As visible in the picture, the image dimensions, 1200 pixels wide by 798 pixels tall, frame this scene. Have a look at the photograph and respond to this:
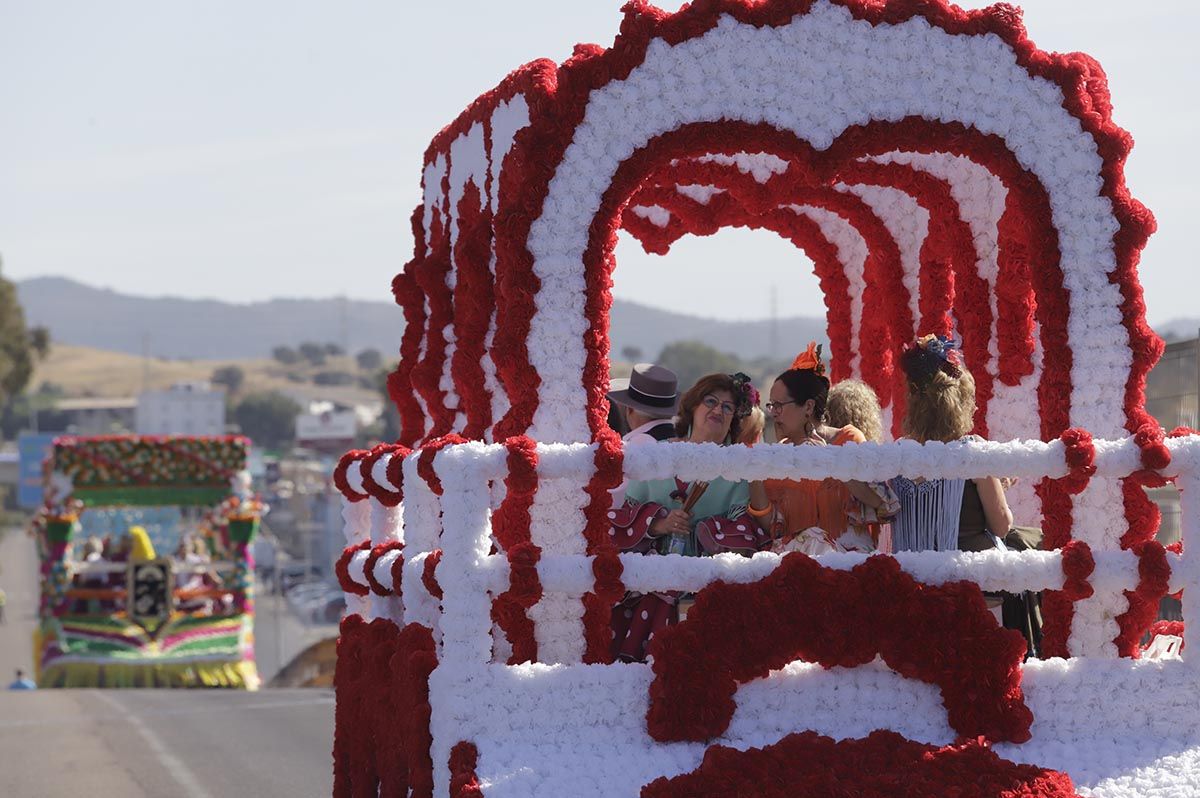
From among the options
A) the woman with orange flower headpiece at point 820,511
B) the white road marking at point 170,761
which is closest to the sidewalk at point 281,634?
the white road marking at point 170,761

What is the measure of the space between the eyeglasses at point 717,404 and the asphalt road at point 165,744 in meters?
5.84

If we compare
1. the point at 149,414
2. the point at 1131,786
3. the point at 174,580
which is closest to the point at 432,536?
the point at 1131,786

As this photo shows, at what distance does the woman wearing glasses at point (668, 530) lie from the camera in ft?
18.9

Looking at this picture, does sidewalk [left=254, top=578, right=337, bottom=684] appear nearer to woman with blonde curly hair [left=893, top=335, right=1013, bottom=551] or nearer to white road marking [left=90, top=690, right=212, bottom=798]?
white road marking [left=90, top=690, right=212, bottom=798]

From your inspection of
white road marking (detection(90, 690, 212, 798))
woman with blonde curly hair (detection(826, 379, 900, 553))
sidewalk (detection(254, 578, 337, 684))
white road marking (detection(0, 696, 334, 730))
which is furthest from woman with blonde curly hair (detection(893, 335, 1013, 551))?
→ sidewalk (detection(254, 578, 337, 684))

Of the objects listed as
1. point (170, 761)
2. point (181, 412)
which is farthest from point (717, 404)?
point (181, 412)

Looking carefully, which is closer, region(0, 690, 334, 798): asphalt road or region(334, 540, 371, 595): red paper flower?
region(334, 540, 371, 595): red paper flower

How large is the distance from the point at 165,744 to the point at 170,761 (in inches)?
50.8

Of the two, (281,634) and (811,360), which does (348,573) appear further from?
(281,634)

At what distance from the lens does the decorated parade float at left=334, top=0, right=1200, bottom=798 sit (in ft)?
15.8

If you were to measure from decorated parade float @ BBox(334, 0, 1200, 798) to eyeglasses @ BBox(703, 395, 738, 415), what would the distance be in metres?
0.75

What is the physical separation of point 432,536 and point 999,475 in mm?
1893

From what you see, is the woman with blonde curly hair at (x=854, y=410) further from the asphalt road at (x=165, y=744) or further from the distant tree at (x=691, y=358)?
the distant tree at (x=691, y=358)

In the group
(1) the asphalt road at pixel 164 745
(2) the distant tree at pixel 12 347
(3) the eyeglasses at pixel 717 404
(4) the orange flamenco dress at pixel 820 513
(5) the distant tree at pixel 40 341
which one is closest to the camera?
(4) the orange flamenco dress at pixel 820 513
